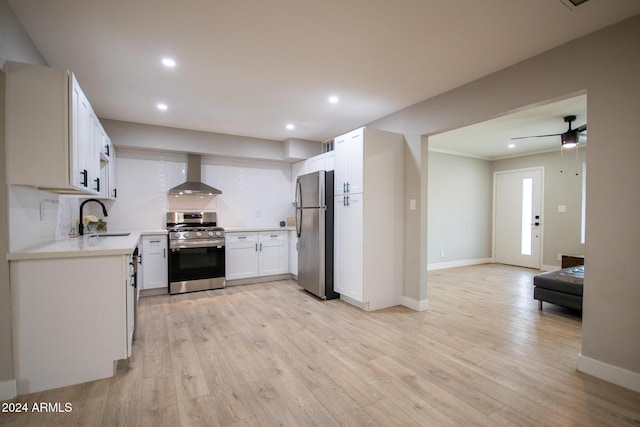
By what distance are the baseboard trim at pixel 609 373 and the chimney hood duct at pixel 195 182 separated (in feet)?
15.6

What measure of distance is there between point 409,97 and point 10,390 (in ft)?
14.0

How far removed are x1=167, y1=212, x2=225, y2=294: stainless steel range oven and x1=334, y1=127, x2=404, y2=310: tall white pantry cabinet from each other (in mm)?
1998

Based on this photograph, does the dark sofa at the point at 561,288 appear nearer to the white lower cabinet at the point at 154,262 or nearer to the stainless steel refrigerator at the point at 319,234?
→ the stainless steel refrigerator at the point at 319,234

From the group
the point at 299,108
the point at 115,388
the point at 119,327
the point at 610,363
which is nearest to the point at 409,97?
the point at 299,108

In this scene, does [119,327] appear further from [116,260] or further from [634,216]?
[634,216]

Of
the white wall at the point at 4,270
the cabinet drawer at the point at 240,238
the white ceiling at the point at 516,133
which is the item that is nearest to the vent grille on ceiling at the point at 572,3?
the white ceiling at the point at 516,133

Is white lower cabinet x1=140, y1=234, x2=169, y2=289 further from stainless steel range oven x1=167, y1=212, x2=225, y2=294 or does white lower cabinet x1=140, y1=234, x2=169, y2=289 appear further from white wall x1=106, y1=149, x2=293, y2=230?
white wall x1=106, y1=149, x2=293, y2=230

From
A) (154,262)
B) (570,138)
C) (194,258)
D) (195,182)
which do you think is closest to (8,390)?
(154,262)

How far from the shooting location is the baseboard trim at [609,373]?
1987mm

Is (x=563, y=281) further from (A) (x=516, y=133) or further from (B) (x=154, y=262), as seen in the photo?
(B) (x=154, y=262)

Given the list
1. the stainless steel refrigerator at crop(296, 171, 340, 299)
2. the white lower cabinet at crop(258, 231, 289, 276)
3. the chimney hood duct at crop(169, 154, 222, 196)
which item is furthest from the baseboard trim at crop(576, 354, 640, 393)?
the chimney hood duct at crop(169, 154, 222, 196)

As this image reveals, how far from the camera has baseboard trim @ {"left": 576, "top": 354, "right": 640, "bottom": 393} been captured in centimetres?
199

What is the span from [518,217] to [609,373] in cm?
521

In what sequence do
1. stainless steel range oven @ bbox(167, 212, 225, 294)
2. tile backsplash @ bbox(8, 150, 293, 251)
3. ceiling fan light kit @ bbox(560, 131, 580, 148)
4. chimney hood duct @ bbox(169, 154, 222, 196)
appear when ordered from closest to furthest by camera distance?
tile backsplash @ bbox(8, 150, 293, 251) < ceiling fan light kit @ bbox(560, 131, 580, 148) < stainless steel range oven @ bbox(167, 212, 225, 294) < chimney hood duct @ bbox(169, 154, 222, 196)
